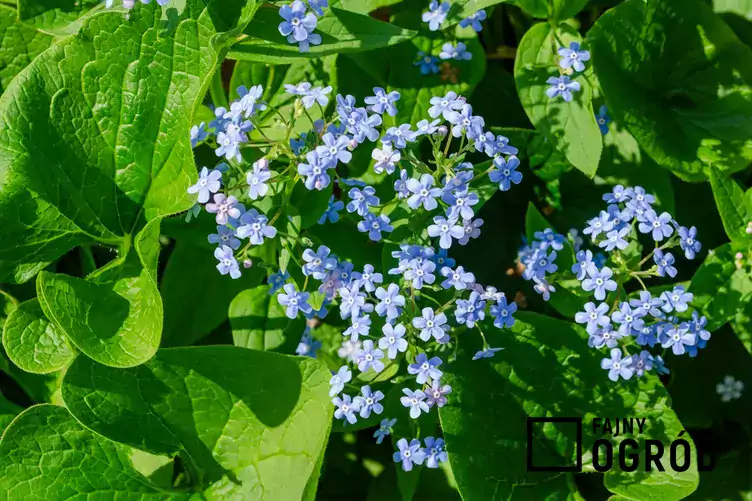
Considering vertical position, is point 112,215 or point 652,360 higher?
point 112,215

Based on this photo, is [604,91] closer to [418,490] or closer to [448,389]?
[448,389]

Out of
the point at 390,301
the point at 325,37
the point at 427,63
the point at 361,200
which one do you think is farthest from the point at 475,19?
the point at 390,301

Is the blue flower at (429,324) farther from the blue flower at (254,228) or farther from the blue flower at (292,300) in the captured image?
the blue flower at (254,228)

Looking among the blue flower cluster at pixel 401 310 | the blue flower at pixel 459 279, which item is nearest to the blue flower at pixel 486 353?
the blue flower cluster at pixel 401 310

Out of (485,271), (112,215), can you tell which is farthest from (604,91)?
(112,215)

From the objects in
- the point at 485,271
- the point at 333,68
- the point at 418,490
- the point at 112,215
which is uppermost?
the point at 333,68

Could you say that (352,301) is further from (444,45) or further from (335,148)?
(444,45)
